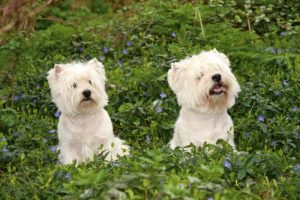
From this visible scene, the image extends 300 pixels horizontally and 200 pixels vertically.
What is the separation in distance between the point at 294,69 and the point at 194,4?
3372 millimetres

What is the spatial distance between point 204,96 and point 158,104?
5.00 feet

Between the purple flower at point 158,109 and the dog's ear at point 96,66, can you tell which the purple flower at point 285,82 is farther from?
the dog's ear at point 96,66

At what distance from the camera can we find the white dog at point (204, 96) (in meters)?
6.74

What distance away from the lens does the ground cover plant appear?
16.8ft

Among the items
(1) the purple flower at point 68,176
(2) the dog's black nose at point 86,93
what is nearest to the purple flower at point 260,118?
(2) the dog's black nose at point 86,93

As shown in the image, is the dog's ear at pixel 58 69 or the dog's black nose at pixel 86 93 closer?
the dog's black nose at pixel 86 93

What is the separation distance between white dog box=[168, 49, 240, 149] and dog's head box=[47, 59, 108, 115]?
813mm

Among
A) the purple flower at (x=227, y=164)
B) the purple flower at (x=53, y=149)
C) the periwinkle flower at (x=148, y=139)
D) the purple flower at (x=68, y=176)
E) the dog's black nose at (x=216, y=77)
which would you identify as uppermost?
the dog's black nose at (x=216, y=77)

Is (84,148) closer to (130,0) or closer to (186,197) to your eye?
(186,197)

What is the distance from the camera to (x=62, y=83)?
7.08 m

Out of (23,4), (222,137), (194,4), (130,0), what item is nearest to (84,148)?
(222,137)

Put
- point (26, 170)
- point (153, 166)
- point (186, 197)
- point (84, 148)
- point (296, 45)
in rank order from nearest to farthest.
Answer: point (186, 197) < point (153, 166) < point (26, 170) < point (84, 148) < point (296, 45)

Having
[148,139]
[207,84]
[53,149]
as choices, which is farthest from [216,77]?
[53,149]

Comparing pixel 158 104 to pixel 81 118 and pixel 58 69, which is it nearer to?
pixel 81 118
